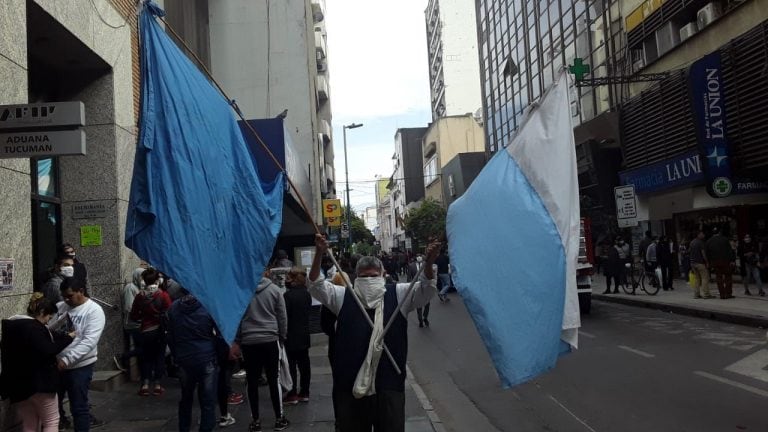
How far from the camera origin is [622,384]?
8297 mm

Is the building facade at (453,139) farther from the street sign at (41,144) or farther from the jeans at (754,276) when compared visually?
the street sign at (41,144)

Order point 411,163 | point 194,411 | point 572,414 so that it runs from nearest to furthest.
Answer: point 572,414
point 194,411
point 411,163

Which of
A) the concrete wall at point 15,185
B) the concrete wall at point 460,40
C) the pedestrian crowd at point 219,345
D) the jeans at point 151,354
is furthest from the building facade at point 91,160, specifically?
the concrete wall at point 460,40

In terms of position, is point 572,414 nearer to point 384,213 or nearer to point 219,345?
point 219,345

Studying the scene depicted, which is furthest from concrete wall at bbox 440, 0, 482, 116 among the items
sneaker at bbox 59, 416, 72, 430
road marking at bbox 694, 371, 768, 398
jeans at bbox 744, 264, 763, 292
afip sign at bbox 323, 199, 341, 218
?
sneaker at bbox 59, 416, 72, 430

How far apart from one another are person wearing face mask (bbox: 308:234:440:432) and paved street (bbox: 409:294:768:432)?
283 cm

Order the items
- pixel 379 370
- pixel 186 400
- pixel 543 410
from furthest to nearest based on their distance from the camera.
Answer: pixel 543 410 < pixel 186 400 < pixel 379 370

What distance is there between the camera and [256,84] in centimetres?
3238

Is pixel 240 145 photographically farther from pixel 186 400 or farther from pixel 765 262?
pixel 765 262

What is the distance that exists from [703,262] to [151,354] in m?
13.8

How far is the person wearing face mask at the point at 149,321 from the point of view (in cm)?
861

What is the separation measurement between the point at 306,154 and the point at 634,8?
639 inches

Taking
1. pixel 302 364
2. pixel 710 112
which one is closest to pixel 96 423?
pixel 302 364

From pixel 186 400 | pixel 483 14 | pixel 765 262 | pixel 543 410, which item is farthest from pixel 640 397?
pixel 483 14
